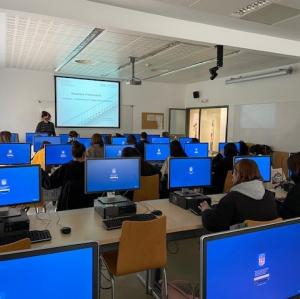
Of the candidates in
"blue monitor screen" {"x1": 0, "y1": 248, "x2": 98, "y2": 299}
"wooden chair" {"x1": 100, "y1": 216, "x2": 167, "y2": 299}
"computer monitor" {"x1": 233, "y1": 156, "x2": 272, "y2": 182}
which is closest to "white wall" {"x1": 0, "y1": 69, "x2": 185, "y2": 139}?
"computer monitor" {"x1": 233, "y1": 156, "x2": 272, "y2": 182}

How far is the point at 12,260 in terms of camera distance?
884mm

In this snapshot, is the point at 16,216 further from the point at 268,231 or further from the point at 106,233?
the point at 268,231

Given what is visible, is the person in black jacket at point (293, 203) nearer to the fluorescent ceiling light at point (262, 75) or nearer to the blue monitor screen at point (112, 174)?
the blue monitor screen at point (112, 174)

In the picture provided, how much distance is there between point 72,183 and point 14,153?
91.4 inches

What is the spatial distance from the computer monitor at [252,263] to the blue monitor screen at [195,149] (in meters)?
5.04

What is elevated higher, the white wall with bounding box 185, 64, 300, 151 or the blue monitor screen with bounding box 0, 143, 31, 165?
the white wall with bounding box 185, 64, 300, 151

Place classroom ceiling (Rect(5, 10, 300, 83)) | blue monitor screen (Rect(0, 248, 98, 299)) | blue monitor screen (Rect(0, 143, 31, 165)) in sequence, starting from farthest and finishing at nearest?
classroom ceiling (Rect(5, 10, 300, 83)), blue monitor screen (Rect(0, 143, 31, 165)), blue monitor screen (Rect(0, 248, 98, 299))

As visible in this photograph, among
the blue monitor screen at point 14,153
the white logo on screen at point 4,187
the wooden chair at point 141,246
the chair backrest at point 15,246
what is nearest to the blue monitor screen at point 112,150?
the blue monitor screen at point 14,153

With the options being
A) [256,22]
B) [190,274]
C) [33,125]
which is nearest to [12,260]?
[190,274]

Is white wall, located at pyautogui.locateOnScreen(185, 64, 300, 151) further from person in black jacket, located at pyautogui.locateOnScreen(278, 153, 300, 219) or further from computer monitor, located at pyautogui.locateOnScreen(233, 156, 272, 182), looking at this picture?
person in black jacket, located at pyautogui.locateOnScreen(278, 153, 300, 219)

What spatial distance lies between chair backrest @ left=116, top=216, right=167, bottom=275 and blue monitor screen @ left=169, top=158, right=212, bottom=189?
3.35 ft

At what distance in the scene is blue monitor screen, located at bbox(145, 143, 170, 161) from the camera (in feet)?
19.7

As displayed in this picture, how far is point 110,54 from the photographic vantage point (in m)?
6.78

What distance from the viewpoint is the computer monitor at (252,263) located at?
106cm
